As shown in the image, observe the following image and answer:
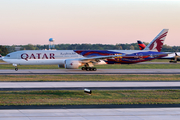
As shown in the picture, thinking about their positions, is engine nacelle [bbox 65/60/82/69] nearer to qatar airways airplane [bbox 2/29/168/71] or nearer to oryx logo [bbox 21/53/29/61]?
qatar airways airplane [bbox 2/29/168/71]

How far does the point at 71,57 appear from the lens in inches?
1861

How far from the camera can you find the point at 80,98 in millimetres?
18531

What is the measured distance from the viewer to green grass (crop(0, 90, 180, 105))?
56.0 feet
